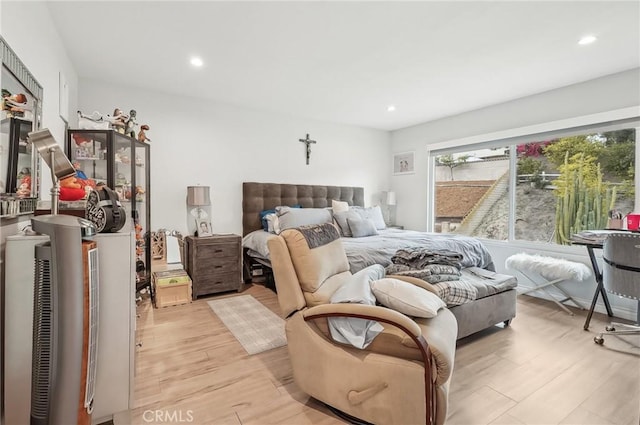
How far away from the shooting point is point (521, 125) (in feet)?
12.5

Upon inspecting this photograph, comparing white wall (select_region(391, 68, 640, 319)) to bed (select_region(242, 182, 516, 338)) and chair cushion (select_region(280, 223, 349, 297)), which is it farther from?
chair cushion (select_region(280, 223, 349, 297))

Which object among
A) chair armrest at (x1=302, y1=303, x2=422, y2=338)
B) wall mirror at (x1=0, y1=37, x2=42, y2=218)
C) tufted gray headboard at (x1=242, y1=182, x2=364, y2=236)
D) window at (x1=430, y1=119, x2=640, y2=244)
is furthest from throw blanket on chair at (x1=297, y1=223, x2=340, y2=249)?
window at (x1=430, y1=119, x2=640, y2=244)

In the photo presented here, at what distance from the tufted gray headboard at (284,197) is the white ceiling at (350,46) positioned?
1.29m

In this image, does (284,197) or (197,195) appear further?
(284,197)

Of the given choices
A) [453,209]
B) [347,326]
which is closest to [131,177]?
[347,326]

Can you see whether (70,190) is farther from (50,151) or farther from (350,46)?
(350,46)

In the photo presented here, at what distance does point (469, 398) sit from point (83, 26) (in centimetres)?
381

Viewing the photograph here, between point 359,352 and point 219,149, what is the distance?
11.3 ft

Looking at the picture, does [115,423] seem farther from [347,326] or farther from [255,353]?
[347,326]

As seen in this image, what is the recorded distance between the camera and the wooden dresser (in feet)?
11.2

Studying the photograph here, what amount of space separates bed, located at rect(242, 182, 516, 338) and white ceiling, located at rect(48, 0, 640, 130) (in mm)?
1443

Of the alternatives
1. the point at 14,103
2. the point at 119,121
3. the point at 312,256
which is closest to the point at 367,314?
the point at 312,256

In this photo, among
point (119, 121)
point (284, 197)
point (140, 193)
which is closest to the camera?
point (119, 121)

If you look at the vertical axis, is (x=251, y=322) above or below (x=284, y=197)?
below
